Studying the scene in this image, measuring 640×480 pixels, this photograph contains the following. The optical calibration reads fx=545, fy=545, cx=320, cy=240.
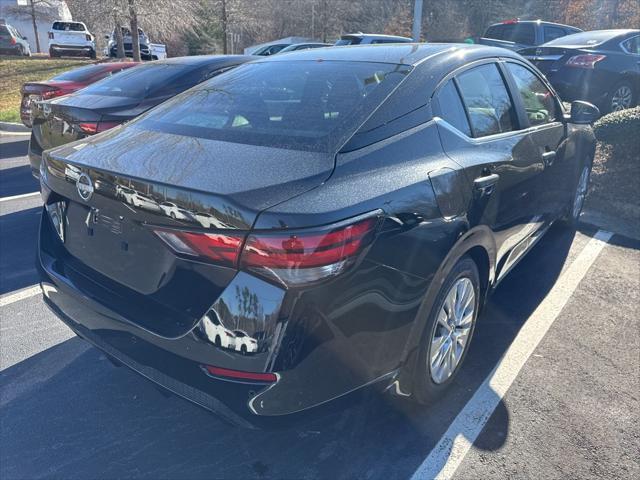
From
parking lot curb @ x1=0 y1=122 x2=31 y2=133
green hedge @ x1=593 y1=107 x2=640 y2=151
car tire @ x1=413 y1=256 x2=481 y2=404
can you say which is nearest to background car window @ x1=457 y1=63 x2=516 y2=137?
car tire @ x1=413 y1=256 x2=481 y2=404

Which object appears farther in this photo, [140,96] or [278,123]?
[140,96]

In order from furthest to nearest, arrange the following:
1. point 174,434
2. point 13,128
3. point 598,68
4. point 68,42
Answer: point 68,42 < point 13,128 < point 598,68 < point 174,434

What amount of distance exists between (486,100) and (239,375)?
2.22 meters

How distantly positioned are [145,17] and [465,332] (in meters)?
17.2

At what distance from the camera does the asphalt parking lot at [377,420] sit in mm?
2463

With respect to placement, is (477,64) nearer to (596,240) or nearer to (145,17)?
(596,240)

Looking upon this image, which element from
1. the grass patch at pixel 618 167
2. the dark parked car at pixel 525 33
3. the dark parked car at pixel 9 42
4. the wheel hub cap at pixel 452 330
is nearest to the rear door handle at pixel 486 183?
the wheel hub cap at pixel 452 330

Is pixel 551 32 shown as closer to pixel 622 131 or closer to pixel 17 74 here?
pixel 622 131

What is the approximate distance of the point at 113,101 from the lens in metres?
5.53

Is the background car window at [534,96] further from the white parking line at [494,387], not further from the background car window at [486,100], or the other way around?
the white parking line at [494,387]

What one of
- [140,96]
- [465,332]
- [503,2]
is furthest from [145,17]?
[503,2]

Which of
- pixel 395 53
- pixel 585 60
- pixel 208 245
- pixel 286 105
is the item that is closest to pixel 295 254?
pixel 208 245

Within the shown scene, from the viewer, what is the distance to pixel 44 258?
2.74 m

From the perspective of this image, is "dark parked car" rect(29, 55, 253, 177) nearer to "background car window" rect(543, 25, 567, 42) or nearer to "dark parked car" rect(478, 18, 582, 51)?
"dark parked car" rect(478, 18, 582, 51)
